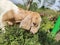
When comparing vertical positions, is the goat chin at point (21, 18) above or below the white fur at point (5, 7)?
below

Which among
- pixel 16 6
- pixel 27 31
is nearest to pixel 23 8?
pixel 16 6

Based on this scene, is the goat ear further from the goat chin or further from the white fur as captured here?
the white fur

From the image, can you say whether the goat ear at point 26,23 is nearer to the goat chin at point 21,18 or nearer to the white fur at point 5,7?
the goat chin at point 21,18

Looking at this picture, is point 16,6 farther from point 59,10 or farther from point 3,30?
point 59,10

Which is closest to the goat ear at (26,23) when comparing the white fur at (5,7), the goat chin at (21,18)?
the goat chin at (21,18)

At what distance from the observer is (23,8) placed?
2754 millimetres

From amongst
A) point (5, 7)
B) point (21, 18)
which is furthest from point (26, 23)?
point (5, 7)

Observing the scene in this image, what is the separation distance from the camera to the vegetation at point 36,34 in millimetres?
2645

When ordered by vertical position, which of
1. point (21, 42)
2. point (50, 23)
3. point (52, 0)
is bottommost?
point (21, 42)

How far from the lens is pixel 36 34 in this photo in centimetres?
269

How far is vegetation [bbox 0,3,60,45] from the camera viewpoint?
104 inches

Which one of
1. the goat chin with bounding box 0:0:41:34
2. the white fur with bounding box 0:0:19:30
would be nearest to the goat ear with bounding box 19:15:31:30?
the goat chin with bounding box 0:0:41:34

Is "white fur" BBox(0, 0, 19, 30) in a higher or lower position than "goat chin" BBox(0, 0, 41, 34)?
higher

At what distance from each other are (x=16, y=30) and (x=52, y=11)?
424 mm
